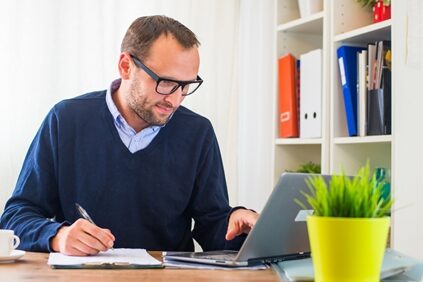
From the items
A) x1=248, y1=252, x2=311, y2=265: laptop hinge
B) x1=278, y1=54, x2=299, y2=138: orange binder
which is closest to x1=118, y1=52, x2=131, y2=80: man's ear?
x1=248, y1=252, x2=311, y2=265: laptop hinge

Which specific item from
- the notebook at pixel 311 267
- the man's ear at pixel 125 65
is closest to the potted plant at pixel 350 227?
the notebook at pixel 311 267

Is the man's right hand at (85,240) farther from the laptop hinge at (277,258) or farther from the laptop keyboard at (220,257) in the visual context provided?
the laptop hinge at (277,258)

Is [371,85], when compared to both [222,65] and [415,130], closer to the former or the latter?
[415,130]

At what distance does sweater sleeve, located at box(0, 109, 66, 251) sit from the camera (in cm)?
166

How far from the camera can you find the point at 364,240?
3.00ft

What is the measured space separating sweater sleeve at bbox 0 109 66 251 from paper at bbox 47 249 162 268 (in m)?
0.18

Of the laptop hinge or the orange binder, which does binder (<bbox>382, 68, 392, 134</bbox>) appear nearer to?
the orange binder

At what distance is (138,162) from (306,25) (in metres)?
1.30

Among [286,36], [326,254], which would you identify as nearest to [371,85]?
[286,36]

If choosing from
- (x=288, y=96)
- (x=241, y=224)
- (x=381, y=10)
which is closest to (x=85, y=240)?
(x=241, y=224)

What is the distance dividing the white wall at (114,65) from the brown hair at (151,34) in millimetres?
957

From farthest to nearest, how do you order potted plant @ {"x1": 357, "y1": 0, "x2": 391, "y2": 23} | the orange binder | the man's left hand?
the orange binder
potted plant @ {"x1": 357, "y1": 0, "x2": 391, "y2": 23}
the man's left hand

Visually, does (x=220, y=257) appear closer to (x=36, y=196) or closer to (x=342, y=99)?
(x=36, y=196)

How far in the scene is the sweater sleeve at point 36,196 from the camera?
1655 mm
